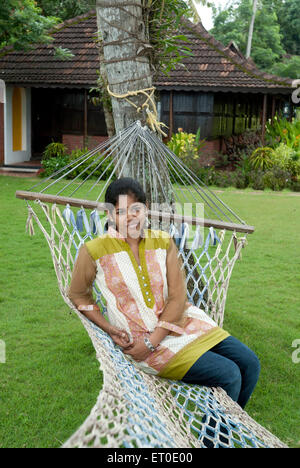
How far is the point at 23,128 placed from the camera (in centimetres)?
1252

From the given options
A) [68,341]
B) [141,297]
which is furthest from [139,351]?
[68,341]

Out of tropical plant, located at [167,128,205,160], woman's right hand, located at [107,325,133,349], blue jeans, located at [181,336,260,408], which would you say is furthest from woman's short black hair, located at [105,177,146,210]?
tropical plant, located at [167,128,205,160]

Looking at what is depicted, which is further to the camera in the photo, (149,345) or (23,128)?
(23,128)

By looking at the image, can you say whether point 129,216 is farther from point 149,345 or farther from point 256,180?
point 256,180

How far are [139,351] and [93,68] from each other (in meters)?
10.0

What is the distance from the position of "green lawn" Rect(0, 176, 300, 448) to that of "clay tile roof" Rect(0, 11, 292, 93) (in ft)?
18.4

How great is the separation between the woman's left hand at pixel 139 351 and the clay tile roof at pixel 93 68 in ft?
28.9

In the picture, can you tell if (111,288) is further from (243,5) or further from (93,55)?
(243,5)

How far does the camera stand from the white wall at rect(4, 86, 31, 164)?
11695 millimetres

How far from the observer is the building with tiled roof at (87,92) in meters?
11.0

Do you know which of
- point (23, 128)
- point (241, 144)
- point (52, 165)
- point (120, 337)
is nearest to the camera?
point (120, 337)

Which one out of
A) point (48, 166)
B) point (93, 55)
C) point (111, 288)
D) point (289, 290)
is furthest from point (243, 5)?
point (111, 288)

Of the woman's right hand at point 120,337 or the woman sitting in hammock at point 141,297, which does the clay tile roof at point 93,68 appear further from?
the woman's right hand at point 120,337

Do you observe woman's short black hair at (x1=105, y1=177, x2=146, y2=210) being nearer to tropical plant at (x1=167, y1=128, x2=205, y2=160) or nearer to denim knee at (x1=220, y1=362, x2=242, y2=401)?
denim knee at (x1=220, y1=362, x2=242, y2=401)
